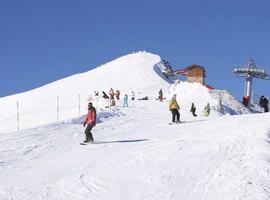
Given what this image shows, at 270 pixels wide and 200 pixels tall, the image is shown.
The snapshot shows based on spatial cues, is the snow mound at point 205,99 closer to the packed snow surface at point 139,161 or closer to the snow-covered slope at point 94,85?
the snow-covered slope at point 94,85

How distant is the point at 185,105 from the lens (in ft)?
159

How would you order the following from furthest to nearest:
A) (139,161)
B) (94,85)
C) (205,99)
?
(94,85), (205,99), (139,161)

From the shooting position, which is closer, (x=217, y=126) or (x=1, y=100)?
(x=217, y=126)

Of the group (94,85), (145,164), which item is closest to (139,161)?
(145,164)

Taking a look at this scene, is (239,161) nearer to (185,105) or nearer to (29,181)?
(29,181)

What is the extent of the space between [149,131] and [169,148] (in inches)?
276

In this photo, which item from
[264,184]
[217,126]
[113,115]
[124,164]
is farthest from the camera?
[113,115]

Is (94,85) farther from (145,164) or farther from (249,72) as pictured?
(145,164)

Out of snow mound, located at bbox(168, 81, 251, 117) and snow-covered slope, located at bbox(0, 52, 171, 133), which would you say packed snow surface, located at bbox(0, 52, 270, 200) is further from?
snow-covered slope, located at bbox(0, 52, 171, 133)

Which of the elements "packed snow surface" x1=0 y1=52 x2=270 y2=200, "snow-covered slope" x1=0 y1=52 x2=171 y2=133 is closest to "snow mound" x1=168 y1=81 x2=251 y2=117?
"snow-covered slope" x1=0 y1=52 x2=171 y2=133

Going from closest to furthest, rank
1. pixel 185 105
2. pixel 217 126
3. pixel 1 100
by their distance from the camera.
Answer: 1. pixel 217 126
2. pixel 185 105
3. pixel 1 100

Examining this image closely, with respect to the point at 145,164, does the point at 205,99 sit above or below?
below

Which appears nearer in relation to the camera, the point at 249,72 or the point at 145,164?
the point at 145,164

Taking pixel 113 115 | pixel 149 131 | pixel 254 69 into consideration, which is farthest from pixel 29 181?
pixel 254 69
